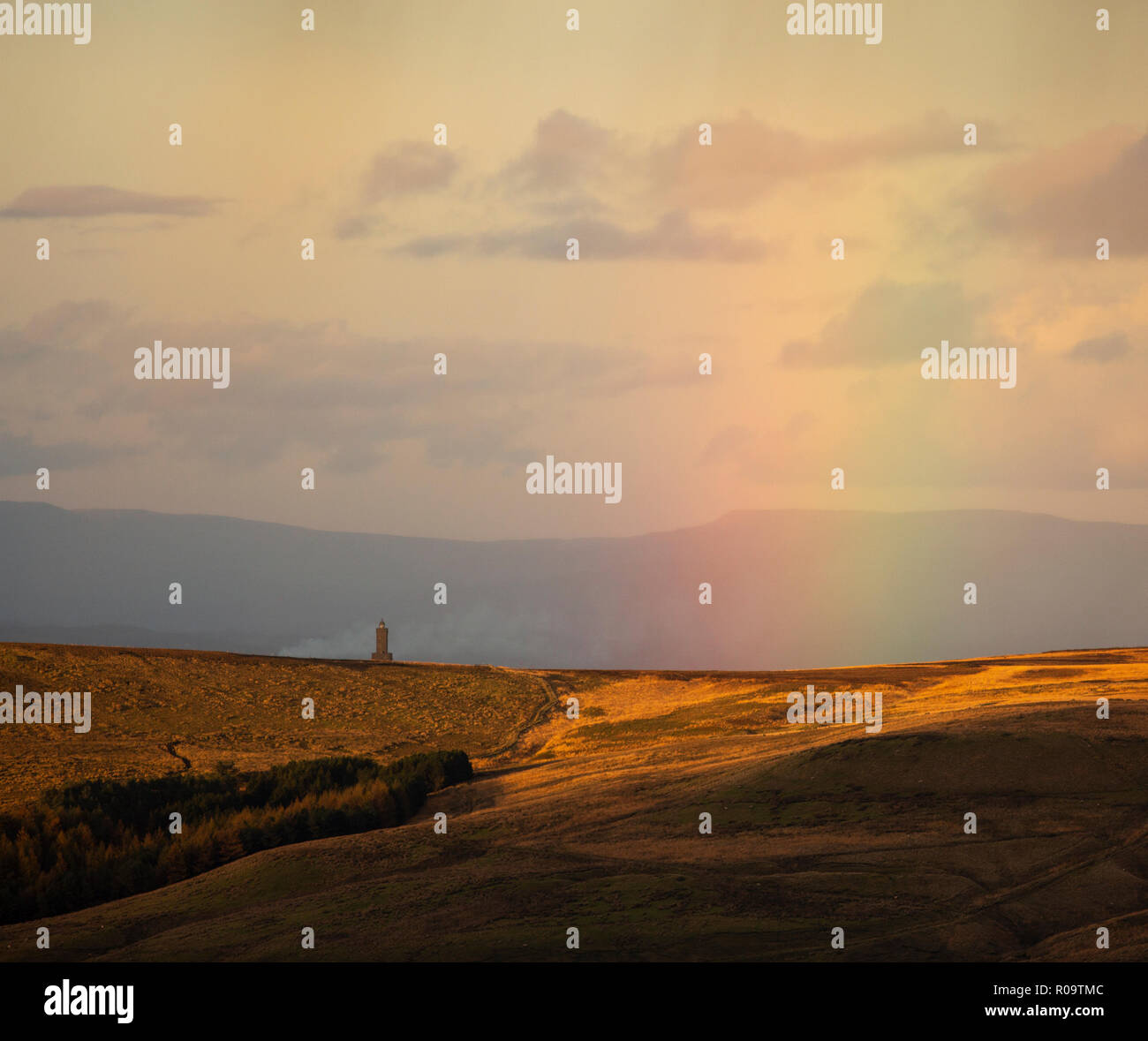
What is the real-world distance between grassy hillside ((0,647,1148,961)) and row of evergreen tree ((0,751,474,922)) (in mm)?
1609

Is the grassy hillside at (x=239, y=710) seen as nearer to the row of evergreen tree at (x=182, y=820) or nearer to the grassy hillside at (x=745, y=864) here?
the row of evergreen tree at (x=182, y=820)

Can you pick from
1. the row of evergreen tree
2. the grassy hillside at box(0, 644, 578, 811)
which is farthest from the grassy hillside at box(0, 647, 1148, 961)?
the grassy hillside at box(0, 644, 578, 811)

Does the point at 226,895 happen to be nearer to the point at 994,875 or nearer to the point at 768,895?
the point at 768,895

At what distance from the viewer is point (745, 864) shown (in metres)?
18.7

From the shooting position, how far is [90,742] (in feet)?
129

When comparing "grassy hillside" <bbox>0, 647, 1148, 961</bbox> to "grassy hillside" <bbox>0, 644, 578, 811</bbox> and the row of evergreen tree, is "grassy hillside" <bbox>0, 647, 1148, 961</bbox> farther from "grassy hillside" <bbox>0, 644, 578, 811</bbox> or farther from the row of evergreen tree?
"grassy hillside" <bbox>0, 644, 578, 811</bbox>

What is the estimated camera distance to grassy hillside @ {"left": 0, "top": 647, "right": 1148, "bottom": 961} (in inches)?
619

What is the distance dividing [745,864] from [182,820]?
15755 millimetres

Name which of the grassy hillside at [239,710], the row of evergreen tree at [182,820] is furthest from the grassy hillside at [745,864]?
the grassy hillside at [239,710]

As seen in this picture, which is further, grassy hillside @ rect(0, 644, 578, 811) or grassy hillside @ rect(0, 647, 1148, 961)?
grassy hillside @ rect(0, 644, 578, 811)

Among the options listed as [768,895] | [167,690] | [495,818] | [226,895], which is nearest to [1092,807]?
[768,895]

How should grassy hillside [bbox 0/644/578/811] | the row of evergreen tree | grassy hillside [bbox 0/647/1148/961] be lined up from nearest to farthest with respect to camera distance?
grassy hillside [bbox 0/647/1148/961] → the row of evergreen tree → grassy hillside [bbox 0/644/578/811]

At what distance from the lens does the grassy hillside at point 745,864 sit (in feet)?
51.6

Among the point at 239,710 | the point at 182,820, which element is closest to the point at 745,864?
the point at 182,820
